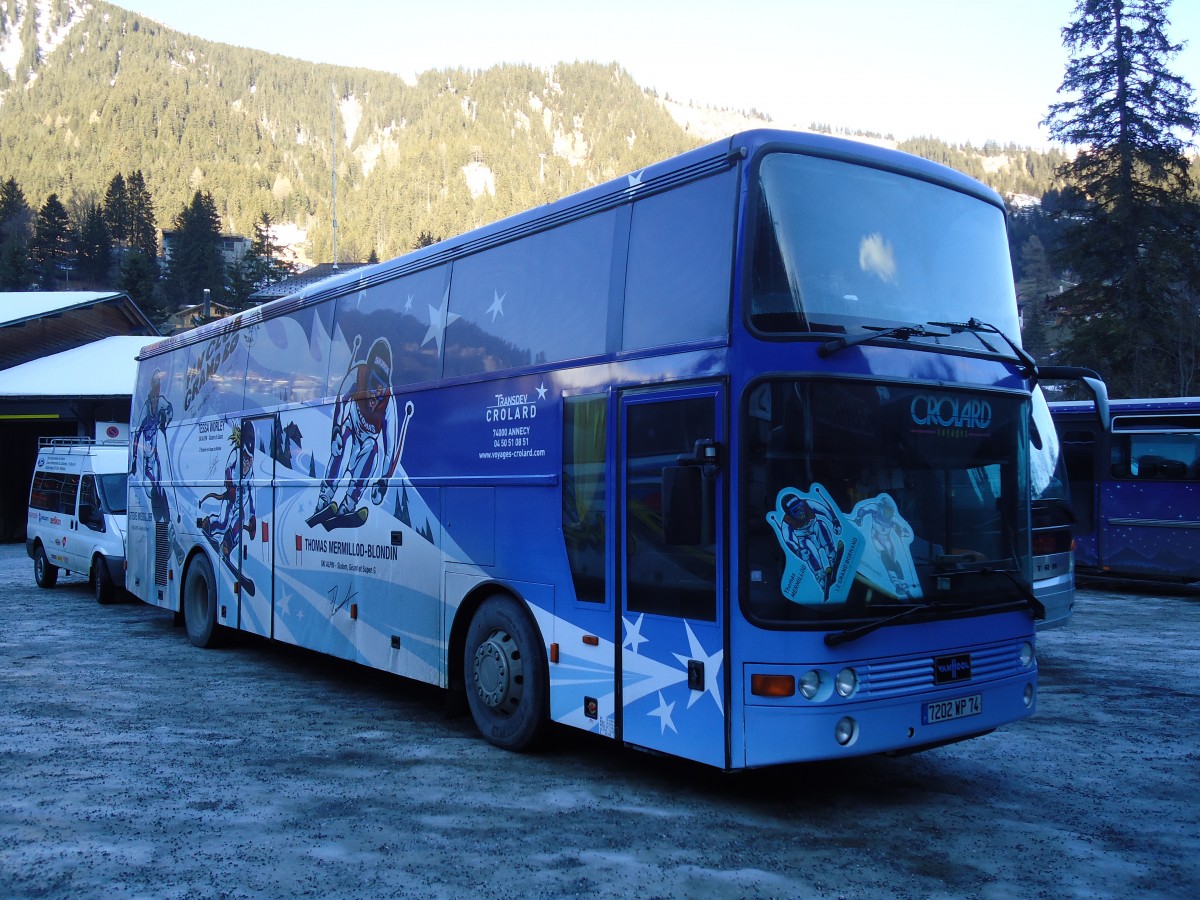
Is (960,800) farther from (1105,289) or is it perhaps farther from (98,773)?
(1105,289)

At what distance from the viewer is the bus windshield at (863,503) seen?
5.49 meters

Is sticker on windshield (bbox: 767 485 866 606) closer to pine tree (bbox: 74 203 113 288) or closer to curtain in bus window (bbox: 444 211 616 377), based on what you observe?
curtain in bus window (bbox: 444 211 616 377)

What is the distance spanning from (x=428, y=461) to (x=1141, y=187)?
115 ft

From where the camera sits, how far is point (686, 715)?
19.1ft

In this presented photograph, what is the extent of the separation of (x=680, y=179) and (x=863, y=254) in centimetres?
114

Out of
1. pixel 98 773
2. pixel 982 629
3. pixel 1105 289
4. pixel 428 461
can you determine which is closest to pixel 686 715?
pixel 982 629

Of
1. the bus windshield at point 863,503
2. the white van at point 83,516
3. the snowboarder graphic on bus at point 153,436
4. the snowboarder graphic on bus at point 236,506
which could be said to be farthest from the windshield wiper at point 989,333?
the white van at point 83,516

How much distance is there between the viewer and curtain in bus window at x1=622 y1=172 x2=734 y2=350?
586cm

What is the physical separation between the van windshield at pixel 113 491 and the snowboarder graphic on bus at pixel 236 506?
687 cm

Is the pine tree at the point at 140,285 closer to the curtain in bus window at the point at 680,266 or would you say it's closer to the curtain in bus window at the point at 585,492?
the curtain in bus window at the point at 585,492

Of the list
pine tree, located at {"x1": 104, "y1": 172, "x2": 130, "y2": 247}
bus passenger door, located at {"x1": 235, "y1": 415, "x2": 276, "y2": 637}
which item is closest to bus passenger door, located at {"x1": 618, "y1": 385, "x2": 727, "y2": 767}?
bus passenger door, located at {"x1": 235, "y1": 415, "x2": 276, "y2": 637}

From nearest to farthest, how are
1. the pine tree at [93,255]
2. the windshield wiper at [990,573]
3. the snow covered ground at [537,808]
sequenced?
the snow covered ground at [537,808] < the windshield wiper at [990,573] < the pine tree at [93,255]

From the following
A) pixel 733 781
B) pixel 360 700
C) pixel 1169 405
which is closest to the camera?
pixel 733 781

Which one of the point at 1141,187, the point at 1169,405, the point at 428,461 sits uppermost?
the point at 1141,187
